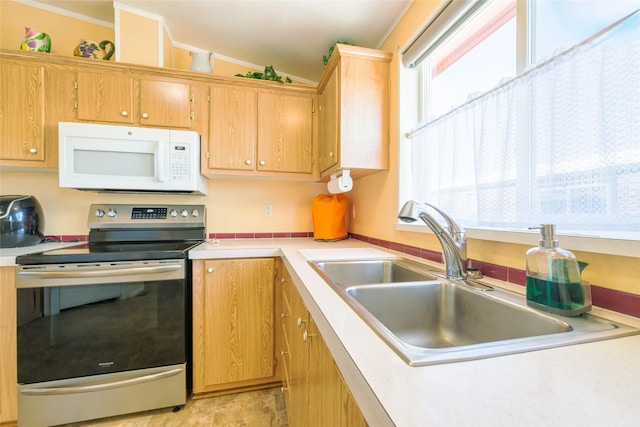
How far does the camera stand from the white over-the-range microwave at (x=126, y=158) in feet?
5.24

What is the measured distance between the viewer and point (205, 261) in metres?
1.60

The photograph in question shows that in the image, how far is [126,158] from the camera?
5.56 ft

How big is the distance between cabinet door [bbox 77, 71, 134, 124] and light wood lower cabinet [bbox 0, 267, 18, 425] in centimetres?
100

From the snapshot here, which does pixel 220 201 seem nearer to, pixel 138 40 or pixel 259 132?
pixel 259 132

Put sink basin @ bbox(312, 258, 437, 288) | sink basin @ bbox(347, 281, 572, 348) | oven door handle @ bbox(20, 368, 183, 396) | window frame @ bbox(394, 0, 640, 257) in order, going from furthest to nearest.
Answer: oven door handle @ bbox(20, 368, 183, 396)
sink basin @ bbox(312, 258, 437, 288)
sink basin @ bbox(347, 281, 572, 348)
window frame @ bbox(394, 0, 640, 257)

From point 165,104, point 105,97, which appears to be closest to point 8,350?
point 105,97

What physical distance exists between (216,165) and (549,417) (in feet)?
6.46

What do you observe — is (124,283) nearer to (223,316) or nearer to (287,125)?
(223,316)

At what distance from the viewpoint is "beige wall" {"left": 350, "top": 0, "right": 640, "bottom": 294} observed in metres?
0.63

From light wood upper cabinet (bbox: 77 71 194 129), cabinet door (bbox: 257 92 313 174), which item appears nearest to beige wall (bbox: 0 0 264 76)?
light wood upper cabinet (bbox: 77 71 194 129)

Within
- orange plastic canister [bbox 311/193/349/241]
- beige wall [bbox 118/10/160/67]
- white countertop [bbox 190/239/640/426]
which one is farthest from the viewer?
orange plastic canister [bbox 311/193/349/241]

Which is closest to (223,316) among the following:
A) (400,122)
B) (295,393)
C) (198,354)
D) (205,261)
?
(198,354)

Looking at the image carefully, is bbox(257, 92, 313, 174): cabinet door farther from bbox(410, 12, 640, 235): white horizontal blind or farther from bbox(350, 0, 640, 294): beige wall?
bbox(410, 12, 640, 235): white horizontal blind

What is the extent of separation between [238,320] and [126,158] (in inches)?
49.2
